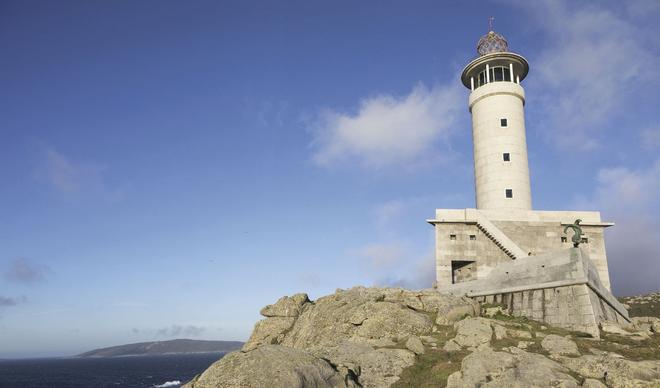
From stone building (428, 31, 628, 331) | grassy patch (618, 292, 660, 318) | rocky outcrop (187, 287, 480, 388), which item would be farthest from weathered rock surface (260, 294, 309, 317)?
grassy patch (618, 292, 660, 318)

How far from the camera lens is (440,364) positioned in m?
20.9

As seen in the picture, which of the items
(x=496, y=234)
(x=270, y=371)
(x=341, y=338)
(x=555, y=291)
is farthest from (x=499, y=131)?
(x=270, y=371)

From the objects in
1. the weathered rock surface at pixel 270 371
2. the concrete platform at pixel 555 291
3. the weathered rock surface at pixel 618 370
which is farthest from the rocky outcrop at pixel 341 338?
the weathered rock surface at pixel 618 370

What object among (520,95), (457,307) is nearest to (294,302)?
(457,307)

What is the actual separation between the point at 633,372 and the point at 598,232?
26337mm

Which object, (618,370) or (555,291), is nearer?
(618,370)

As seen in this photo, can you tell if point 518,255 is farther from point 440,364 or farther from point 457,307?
point 440,364

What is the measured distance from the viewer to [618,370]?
18172mm

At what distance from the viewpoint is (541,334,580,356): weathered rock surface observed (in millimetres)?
21250

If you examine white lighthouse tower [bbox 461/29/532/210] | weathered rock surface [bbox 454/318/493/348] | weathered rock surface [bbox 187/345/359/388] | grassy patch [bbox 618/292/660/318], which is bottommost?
weathered rock surface [bbox 187/345/359/388]

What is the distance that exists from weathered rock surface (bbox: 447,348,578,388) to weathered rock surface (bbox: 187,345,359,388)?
535cm

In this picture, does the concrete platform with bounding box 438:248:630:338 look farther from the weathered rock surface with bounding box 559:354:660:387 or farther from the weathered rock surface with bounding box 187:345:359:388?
the weathered rock surface with bounding box 187:345:359:388

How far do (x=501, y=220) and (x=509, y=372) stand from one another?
79.9 feet

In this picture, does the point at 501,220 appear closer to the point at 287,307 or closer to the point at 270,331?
the point at 287,307
